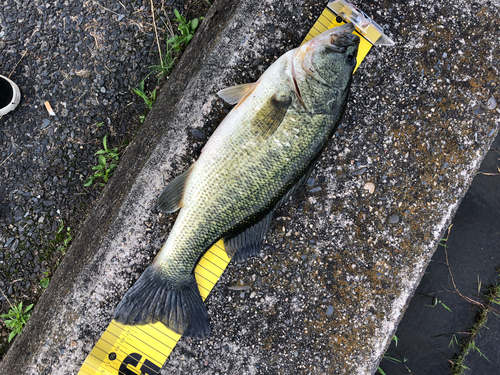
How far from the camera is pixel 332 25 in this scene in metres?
2.61

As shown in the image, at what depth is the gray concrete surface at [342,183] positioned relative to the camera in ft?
8.32

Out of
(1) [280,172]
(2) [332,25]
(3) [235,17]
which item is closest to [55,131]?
(3) [235,17]

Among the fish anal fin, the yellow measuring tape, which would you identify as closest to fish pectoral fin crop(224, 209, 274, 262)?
the fish anal fin

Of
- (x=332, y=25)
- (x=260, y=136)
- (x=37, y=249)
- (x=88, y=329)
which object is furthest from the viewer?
(x=37, y=249)

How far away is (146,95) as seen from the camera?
3.03 metres

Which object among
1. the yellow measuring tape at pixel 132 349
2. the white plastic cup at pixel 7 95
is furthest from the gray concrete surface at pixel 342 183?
the white plastic cup at pixel 7 95

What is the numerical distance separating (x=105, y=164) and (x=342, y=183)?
229 cm

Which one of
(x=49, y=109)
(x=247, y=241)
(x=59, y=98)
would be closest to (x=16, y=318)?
(x=49, y=109)

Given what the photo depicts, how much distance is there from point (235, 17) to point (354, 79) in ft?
3.90

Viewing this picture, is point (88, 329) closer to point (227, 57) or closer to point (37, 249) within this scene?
point (37, 249)

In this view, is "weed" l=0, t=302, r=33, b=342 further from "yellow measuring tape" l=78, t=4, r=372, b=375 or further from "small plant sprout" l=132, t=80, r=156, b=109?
"small plant sprout" l=132, t=80, r=156, b=109

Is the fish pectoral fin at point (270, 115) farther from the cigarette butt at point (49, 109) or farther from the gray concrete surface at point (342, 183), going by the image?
the cigarette butt at point (49, 109)

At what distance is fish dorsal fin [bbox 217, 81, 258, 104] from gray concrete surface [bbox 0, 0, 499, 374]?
0.19m

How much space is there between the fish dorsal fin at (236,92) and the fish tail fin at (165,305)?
1457 millimetres
